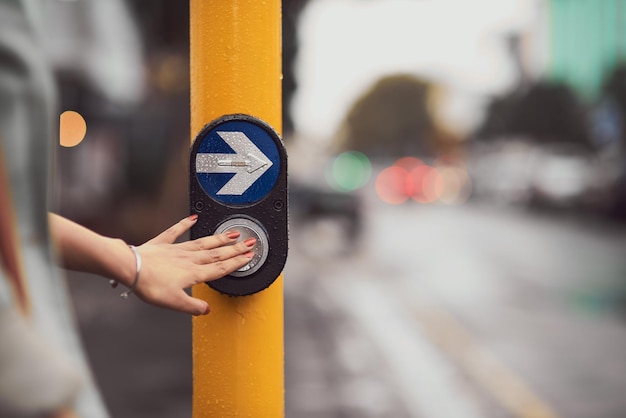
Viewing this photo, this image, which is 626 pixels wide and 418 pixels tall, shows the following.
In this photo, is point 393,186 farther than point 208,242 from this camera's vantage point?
Yes

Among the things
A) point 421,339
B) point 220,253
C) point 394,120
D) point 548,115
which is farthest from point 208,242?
point 394,120

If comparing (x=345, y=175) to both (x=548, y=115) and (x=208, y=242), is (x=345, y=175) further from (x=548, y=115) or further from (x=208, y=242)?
(x=548, y=115)

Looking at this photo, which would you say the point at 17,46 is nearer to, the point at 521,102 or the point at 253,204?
the point at 253,204

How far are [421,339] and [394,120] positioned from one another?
4135 inches

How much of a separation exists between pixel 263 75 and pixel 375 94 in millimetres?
116635

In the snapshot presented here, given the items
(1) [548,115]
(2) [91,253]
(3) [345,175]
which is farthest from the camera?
(1) [548,115]

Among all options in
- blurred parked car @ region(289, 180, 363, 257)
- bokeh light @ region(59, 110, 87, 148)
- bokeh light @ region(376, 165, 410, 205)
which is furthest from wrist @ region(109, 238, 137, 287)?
bokeh light @ region(376, 165, 410, 205)

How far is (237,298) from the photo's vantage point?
1885mm

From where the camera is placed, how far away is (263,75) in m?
1.89

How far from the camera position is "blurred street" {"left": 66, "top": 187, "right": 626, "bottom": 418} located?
23.7ft

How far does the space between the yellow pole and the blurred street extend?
4.95m

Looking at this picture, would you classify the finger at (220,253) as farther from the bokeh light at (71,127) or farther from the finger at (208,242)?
the bokeh light at (71,127)

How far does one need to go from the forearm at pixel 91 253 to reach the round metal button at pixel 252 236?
8.2 inches

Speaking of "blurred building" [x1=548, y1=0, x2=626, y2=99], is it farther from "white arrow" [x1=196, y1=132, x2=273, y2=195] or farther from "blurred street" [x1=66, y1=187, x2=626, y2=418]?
"white arrow" [x1=196, y1=132, x2=273, y2=195]
